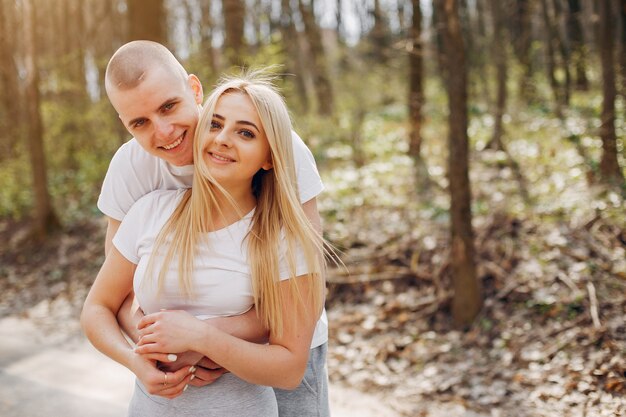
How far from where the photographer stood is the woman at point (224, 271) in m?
1.87

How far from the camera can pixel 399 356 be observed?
5477 mm

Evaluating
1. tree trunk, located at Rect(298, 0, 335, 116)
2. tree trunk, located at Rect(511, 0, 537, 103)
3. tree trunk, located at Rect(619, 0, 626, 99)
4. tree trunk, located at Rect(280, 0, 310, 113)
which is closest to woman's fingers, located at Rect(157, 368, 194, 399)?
tree trunk, located at Rect(619, 0, 626, 99)

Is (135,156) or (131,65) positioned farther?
(135,156)

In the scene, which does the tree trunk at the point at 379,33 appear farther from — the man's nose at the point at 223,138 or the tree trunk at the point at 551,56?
the man's nose at the point at 223,138

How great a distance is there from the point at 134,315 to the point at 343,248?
17.8 feet

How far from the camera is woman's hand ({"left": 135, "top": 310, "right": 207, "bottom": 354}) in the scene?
71.7 inches

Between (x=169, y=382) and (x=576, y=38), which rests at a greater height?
(x=576, y=38)

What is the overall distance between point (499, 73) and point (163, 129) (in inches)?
372

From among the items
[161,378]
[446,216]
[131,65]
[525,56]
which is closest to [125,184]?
[131,65]

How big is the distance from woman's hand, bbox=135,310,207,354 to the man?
236 millimetres

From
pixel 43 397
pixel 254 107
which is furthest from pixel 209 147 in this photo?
pixel 43 397

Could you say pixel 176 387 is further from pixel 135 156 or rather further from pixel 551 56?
pixel 551 56

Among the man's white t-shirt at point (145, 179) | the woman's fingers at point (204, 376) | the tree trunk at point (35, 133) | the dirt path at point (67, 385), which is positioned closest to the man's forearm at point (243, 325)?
the woman's fingers at point (204, 376)

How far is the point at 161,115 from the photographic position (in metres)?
2.24
